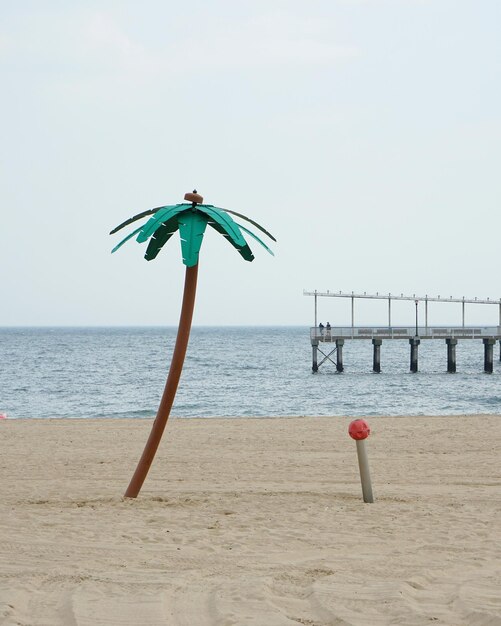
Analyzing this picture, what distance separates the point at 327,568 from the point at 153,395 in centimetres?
2937

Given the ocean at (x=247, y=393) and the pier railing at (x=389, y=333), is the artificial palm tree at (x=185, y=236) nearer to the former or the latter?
the ocean at (x=247, y=393)

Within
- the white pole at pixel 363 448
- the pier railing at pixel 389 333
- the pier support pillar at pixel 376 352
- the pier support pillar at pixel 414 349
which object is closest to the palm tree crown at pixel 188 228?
the white pole at pixel 363 448

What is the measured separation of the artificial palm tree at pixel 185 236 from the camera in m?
7.74

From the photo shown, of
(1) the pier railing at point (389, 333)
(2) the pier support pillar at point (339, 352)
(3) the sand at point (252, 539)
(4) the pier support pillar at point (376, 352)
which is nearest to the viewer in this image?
(3) the sand at point (252, 539)

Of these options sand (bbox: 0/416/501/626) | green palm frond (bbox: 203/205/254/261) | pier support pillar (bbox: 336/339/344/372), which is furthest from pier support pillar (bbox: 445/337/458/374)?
green palm frond (bbox: 203/205/254/261)

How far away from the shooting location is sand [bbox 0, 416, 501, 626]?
15.7 ft

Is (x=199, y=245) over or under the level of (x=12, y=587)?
over

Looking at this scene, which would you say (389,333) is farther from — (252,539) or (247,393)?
(252,539)

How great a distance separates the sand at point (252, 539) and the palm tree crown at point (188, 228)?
2.46 metres

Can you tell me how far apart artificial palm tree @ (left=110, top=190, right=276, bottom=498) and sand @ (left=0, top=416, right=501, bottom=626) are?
1.24 meters

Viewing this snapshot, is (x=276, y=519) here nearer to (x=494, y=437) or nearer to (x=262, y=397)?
(x=494, y=437)

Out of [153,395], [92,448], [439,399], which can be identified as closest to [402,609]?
[92,448]

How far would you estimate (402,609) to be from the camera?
4.73m

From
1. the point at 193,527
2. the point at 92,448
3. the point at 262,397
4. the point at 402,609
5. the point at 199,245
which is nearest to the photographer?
the point at 402,609
